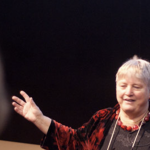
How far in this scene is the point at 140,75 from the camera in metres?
1.37

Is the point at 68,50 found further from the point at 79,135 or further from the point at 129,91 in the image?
the point at 129,91

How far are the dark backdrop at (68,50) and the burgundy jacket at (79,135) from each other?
124 centimetres

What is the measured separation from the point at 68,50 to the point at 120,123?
62.0 inches

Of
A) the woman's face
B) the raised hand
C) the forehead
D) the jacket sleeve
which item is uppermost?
the forehead

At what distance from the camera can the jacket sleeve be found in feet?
4.97

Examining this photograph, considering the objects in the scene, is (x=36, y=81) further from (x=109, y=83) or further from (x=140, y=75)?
(x=140, y=75)

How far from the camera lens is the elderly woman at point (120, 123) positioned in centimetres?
137

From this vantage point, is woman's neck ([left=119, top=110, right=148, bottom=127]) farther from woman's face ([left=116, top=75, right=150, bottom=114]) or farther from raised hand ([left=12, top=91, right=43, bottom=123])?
raised hand ([left=12, top=91, right=43, bottom=123])

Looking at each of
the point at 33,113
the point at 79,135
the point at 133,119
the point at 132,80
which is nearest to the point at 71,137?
the point at 79,135

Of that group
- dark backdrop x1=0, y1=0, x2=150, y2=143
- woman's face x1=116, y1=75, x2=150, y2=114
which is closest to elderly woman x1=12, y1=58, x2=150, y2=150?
woman's face x1=116, y1=75, x2=150, y2=114

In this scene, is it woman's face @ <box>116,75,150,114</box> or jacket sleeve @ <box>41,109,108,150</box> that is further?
jacket sleeve @ <box>41,109,108,150</box>

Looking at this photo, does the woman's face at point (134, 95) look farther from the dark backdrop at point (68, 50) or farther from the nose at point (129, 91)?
the dark backdrop at point (68, 50)


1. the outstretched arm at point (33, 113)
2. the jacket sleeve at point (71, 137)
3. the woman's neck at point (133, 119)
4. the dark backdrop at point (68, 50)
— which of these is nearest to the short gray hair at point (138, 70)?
the woman's neck at point (133, 119)

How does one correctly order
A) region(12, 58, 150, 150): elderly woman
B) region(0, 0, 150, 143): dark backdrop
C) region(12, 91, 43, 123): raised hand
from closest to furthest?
region(12, 58, 150, 150): elderly woman, region(12, 91, 43, 123): raised hand, region(0, 0, 150, 143): dark backdrop
